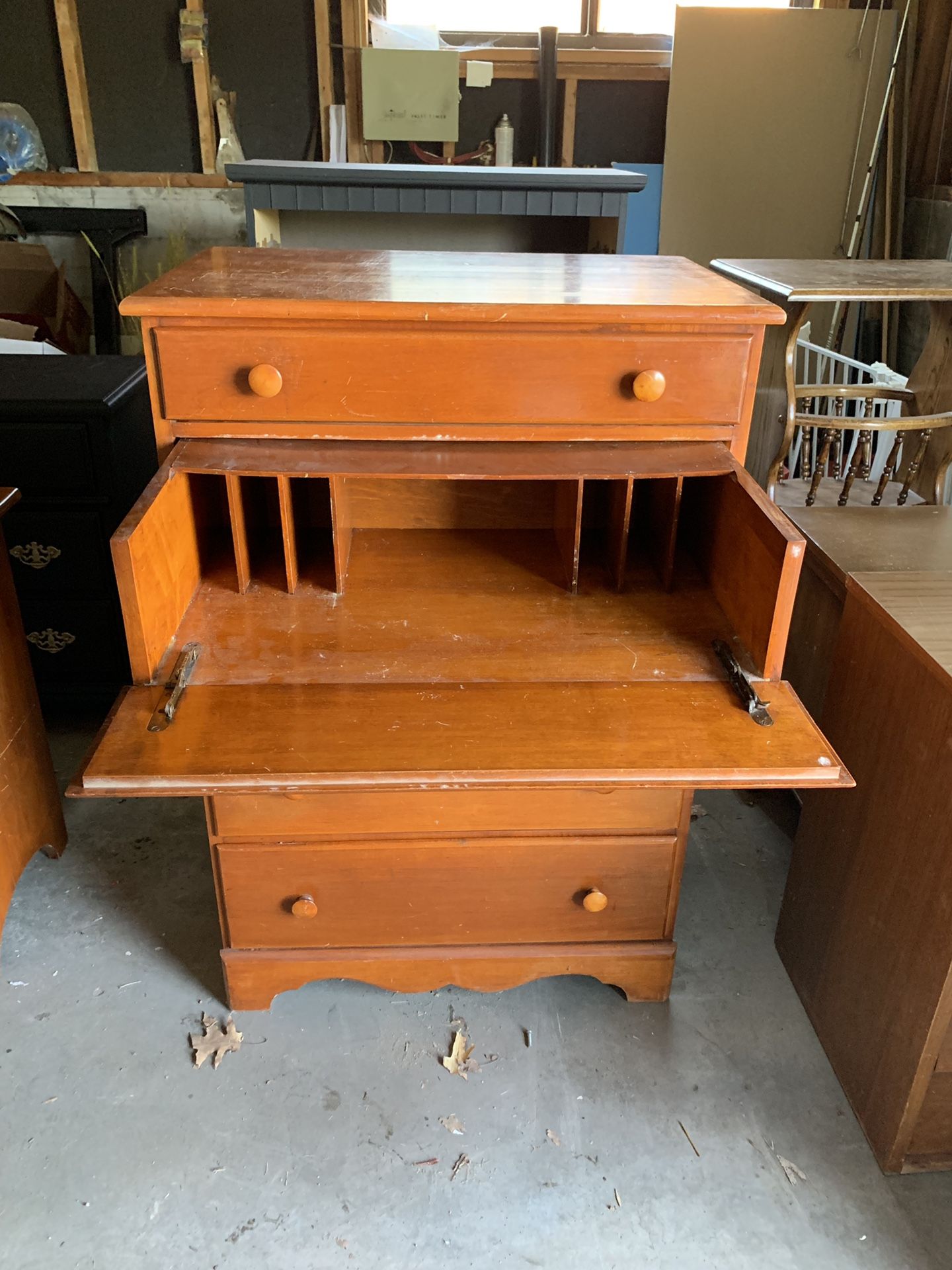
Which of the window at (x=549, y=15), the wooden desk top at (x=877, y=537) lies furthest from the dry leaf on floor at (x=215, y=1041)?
the window at (x=549, y=15)

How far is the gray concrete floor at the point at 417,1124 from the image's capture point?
1.19 m

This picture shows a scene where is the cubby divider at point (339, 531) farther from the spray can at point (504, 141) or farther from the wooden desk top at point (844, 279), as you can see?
the spray can at point (504, 141)

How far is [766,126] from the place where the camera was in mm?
3551

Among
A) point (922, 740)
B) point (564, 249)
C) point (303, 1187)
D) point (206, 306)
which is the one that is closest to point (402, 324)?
point (206, 306)

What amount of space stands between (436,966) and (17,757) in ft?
2.74

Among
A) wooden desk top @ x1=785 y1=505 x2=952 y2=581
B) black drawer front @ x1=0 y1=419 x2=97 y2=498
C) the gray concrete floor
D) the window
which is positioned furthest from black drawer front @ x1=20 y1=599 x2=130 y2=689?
the window

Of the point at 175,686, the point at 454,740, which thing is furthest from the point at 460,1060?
the point at 175,686

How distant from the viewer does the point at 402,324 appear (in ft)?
3.69

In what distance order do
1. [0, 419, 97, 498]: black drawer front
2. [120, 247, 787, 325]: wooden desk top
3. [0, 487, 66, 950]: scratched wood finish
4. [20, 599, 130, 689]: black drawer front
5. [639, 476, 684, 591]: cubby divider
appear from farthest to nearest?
1. [20, 599, 130, 689]: black drawer front
2. [0, 419, 97, 498]: black drawer front
3. [0, 487, 66, 950]: scratched wood finish
4. [639, 476, 684, 591]: cubby divider
5. [120, 247, 787, 325]: wooden desk top

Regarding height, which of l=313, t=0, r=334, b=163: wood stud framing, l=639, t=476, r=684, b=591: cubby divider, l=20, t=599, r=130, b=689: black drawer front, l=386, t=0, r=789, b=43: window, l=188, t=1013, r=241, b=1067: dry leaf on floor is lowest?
l=188, t=1013, r=241, b=1067: dry leaf on floor

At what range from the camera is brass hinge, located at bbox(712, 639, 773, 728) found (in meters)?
1.08

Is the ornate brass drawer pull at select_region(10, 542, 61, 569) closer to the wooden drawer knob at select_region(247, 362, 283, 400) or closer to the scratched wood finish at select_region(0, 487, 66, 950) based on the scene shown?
the scratched wood finish at select_region(0, 487, 66, 950)

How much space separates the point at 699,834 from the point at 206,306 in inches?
55.8

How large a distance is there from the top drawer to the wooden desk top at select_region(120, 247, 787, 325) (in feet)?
0.10
